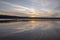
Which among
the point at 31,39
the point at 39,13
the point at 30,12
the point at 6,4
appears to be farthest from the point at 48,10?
the point at 31,39

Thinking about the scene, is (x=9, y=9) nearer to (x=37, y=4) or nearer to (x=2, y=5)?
(x=2, y=5)

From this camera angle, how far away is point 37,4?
3.11 m

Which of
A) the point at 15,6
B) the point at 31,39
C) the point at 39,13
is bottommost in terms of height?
the point at 31,39

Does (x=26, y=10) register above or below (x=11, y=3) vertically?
below

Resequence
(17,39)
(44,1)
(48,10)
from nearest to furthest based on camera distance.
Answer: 1. (17,39)
2. (44,1)
3. (48,10)

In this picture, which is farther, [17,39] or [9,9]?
[9,9]

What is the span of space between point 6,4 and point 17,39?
1996mm

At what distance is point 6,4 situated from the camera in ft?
10.1

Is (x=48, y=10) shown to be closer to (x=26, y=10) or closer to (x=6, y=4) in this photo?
(x=26, y=10)

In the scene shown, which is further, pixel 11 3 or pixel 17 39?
pixel 11 3

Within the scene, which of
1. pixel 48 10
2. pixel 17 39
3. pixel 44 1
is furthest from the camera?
pixel 48 10

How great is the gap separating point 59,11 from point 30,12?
924 mm

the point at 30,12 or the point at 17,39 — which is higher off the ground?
the point at 30,12

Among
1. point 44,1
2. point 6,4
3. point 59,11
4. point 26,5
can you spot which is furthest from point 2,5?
point 59,11
